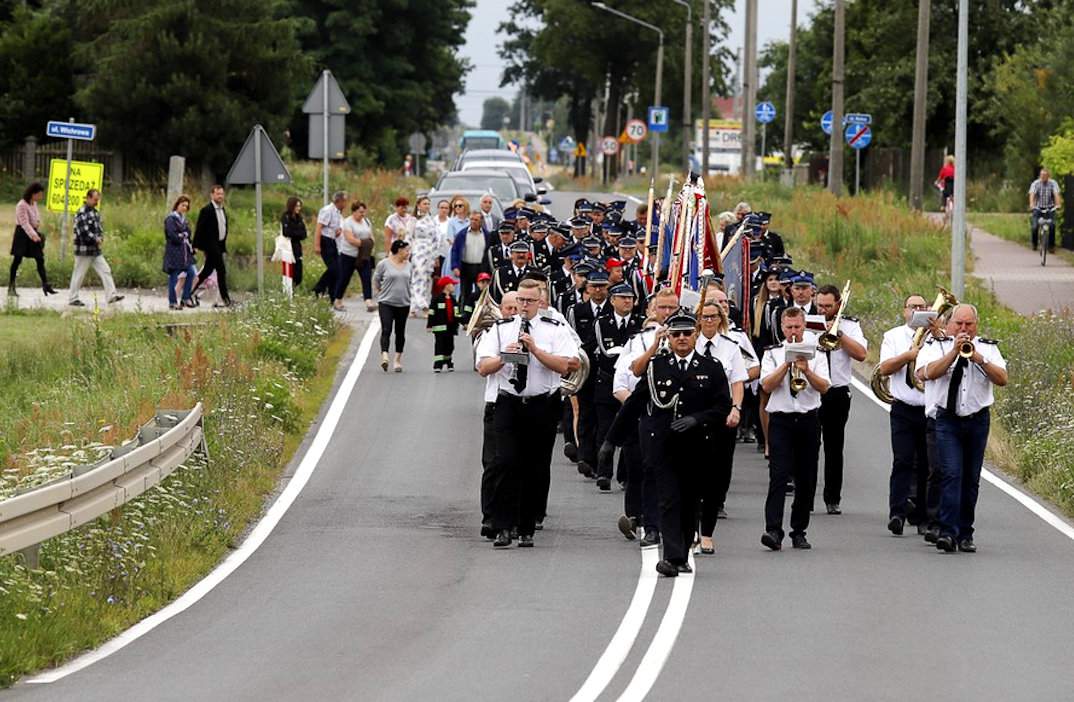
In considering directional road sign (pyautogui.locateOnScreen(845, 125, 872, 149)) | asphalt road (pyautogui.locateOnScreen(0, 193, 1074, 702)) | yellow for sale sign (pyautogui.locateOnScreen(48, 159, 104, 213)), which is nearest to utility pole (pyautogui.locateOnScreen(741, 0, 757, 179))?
directional road sign (pyautogui.locateOnScreen(845, 125, 872, 149))

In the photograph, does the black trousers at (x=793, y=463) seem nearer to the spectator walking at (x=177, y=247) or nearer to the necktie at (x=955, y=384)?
the necktie at (x=955, y=384)

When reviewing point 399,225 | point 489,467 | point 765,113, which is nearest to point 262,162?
point 399,225

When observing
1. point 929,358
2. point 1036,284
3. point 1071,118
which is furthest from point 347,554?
point 1071,118

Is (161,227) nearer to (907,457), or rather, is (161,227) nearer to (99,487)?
(907,457)

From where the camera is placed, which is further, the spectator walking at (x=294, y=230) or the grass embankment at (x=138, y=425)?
the spectator walking at (x=294, y=230)

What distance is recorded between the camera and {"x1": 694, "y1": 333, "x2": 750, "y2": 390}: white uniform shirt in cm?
1395

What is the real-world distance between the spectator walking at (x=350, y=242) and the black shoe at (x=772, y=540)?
1548cm

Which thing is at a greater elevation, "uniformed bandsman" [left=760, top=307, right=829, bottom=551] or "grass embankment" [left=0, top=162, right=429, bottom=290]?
"grass embankment" [left=0, top=162, right=429, bottom=290]

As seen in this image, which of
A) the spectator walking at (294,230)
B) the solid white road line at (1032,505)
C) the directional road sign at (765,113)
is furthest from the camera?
the directional road sign at (765,113)

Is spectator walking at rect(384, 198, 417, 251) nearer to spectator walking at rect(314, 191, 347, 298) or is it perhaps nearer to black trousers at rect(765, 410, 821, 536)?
spectator walking at rect(314, 191, 347, 298)

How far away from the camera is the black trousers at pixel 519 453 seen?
14.7 m

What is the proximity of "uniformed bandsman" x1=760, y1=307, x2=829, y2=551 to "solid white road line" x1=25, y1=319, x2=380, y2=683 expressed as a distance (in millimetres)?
3626

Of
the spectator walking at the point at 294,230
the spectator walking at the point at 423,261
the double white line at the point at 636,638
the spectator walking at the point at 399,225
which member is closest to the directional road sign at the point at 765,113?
the spectator walking at the point at 294,230

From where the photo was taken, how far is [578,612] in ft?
40.0
